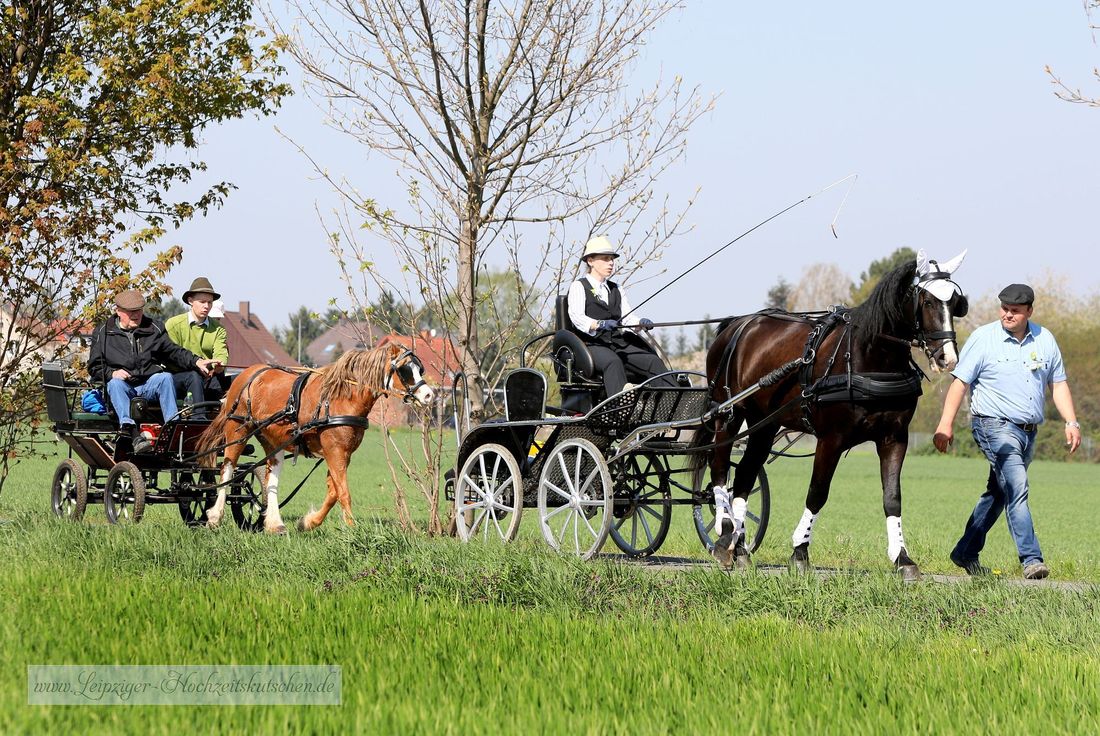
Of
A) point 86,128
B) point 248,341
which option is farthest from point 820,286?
point 86,128

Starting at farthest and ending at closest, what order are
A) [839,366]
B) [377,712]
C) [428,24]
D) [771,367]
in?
[428,24], [771,367], [839,366], [377,712]

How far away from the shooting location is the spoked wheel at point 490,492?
10508 millimetres

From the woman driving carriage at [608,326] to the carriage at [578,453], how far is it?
0.14m

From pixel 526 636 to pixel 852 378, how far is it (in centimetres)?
345

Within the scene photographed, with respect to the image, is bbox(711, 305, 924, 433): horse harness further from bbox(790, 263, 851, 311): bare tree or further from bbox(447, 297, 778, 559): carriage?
bbox(790, 263, 851, 311): bare tree

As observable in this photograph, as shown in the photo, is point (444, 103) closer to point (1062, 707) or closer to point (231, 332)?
point (1062, 707)

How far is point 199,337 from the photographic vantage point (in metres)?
13.3

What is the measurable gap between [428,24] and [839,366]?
5.47m

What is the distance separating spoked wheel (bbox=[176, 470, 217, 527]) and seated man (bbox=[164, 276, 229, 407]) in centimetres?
74

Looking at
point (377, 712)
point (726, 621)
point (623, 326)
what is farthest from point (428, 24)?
point (377, 712)

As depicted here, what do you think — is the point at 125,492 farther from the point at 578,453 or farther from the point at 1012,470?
the point at 1012,470

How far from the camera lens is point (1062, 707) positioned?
16.8 ft

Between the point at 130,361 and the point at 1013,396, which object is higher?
the point at 130,361

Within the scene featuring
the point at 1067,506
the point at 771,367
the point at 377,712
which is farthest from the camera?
the point at 1067,506
